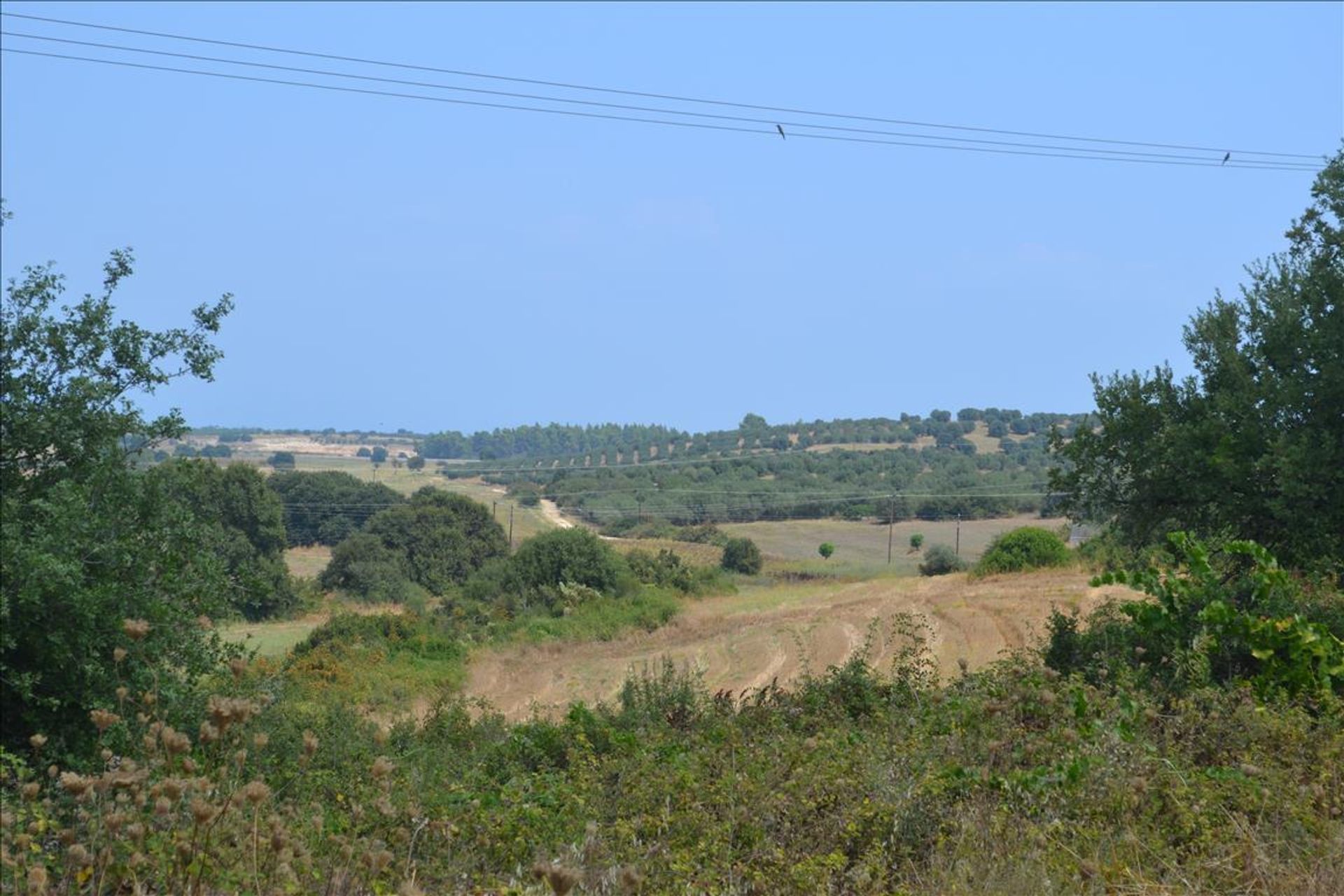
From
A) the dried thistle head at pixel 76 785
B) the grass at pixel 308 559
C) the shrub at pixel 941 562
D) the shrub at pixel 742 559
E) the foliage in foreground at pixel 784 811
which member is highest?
the dried thistle head at pixel 76 785

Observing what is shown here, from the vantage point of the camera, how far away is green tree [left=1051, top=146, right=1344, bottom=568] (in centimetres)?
1292

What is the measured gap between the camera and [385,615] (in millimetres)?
29484

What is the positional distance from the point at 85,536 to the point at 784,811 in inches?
306

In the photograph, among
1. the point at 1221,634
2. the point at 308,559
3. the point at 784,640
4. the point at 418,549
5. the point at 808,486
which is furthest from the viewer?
the point at 808,486

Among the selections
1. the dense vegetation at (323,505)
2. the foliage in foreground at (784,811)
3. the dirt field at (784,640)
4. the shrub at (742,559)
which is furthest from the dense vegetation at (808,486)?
the foliage in foreground at (784,811)

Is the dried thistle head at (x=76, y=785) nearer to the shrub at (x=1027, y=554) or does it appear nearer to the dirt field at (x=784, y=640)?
the dirt field at (x=784, y=640)

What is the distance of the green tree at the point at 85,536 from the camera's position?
10398 millimetres

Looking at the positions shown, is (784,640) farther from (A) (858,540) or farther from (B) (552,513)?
(B) (552,513)

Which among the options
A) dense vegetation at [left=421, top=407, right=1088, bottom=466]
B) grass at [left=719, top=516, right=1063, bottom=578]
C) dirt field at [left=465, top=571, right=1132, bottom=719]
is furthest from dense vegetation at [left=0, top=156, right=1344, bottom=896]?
dense vegetation at [left=421, top=407, right=1088, bottom=466]

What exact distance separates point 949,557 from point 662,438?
85.8 m

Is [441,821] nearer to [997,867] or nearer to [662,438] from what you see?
[997,867]

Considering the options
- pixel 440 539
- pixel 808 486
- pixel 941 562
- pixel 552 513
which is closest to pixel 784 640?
pixel 941 562

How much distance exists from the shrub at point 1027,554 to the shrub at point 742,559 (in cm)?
1371

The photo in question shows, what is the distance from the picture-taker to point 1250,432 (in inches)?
522
